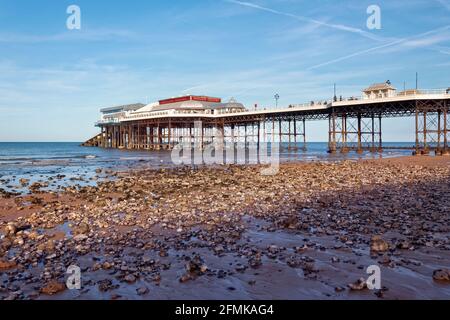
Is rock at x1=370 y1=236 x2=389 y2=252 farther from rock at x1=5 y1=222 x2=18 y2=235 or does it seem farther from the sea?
the sea

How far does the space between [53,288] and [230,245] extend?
4.10 meters

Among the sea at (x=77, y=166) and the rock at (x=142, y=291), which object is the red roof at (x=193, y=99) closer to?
the sea at (x=77, y=166)

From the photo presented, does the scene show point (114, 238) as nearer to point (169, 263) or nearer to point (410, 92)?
point (169, 263)

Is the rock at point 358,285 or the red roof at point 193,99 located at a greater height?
the red roof at point 193,99

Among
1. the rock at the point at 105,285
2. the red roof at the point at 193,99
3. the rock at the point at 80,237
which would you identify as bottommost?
the rock at the point at 105,285

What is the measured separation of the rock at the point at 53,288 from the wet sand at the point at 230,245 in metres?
0.02

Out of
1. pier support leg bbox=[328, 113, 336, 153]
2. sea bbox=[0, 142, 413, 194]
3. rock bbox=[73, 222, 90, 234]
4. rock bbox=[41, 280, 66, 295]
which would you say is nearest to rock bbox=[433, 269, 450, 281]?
rock bbox=[41, 280, 66, 295]

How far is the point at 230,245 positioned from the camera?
9.27 metres

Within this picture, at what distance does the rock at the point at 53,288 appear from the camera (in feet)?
21.9

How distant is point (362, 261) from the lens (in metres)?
7.91

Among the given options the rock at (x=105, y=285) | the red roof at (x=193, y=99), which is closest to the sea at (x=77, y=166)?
the rock at (x=105, y=285)
